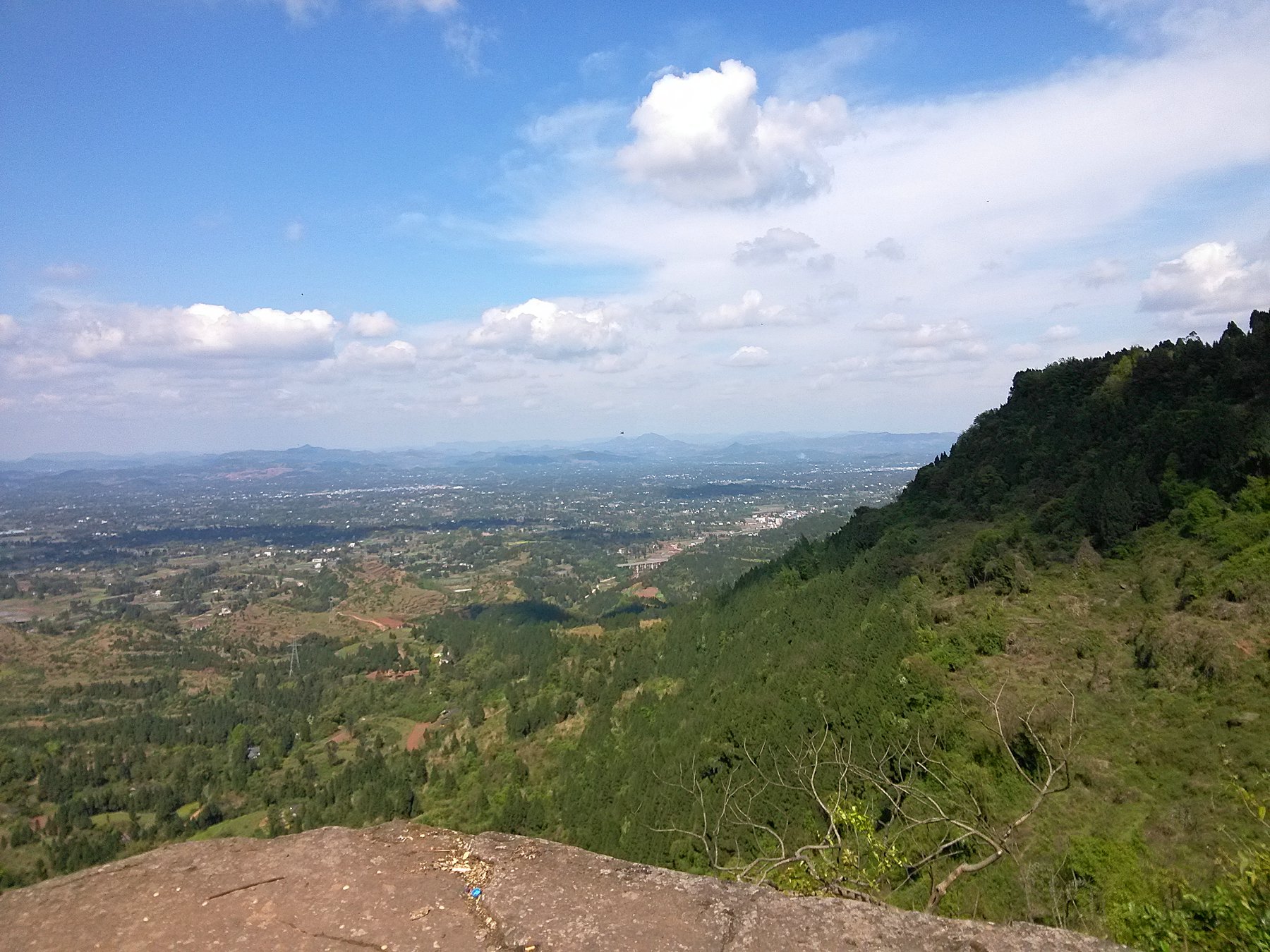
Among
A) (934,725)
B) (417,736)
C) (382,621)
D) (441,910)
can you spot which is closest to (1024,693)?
(934,725)

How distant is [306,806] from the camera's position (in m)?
54.0

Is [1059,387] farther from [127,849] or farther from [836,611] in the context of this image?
[127,849]

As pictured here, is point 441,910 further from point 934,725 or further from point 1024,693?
point 1024,693

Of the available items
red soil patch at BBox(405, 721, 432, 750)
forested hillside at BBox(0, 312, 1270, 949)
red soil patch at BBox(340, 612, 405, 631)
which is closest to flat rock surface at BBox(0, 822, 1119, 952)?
forested hillside at BBox(0, 312, 1270, 949)

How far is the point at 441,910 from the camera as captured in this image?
5.58 meters

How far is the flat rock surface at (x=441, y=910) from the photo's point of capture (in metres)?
5.12

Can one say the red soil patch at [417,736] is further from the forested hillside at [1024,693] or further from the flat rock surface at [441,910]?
the flat rock surface at [441,910]

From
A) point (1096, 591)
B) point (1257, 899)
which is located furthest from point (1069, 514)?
point (1257, 899)

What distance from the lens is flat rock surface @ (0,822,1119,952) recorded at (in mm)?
5117

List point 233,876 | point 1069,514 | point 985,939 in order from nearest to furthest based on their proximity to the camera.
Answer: point 985,939 < point 233,876 < point 1069,514

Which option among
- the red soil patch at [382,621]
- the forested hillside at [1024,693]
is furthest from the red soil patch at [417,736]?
the red soil patch at [382,621]

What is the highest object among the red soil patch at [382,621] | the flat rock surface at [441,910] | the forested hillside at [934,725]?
the flat rock surface at [441,910]

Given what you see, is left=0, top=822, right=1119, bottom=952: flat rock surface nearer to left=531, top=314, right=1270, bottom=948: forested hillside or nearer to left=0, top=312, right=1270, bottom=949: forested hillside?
left=0, top=312, right=1270, bottom=949: forested hillside

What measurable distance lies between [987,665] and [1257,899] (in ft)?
69.6
